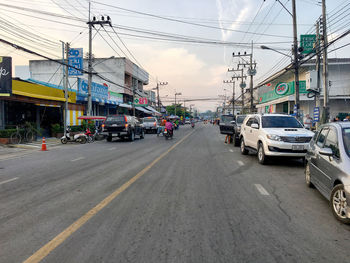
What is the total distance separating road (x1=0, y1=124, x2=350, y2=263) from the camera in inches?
129

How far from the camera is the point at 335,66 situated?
112 feet

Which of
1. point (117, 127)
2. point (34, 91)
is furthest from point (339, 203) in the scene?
point (34, 91)

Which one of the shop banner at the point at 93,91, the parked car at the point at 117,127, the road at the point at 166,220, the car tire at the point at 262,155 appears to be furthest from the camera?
the shop banner at the point at 93,91

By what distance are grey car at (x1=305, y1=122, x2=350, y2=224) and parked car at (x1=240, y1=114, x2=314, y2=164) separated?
9.78 ft

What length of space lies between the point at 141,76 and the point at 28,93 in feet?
124

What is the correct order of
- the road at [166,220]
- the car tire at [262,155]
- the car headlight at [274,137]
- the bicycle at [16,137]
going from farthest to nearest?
the bicycle at [16,137] < the car tire at [262,155] < the car headlight at [274,137] < the road at [166,220]

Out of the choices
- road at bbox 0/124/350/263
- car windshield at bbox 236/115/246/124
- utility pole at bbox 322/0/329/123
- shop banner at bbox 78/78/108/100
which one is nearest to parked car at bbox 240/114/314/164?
road at bbox 0/124/350/263

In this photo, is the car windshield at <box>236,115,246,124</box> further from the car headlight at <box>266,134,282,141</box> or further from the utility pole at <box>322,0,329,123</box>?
the car headlight at <box>266,134,282,141</box>

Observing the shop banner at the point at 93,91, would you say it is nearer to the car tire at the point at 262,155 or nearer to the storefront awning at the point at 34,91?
the storefront awning at the point at 34,91

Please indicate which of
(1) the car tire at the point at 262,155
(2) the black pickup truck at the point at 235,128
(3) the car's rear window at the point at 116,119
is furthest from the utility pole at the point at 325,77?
(3) the car's rear window at the point at 116,119

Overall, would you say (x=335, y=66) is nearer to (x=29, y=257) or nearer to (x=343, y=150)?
(x=343, y=150)

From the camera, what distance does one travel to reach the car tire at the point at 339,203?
4.23m

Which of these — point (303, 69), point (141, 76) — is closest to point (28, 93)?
point (303, 69)

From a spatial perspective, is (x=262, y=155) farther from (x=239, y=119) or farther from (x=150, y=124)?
(x=150, y=124)
